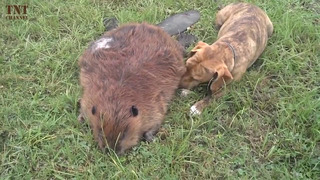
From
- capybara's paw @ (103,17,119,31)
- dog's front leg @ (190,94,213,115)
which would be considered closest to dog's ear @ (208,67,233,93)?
dog's front leg @ (190,94,213,115)

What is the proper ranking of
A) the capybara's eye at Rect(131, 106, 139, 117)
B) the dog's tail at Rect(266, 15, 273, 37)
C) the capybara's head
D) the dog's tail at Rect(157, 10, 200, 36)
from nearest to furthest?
the capybara's head → the capybara's eye at Rect(131, 106, 139, 117) → the dog's tail at Rect(266, 15, 273, 37) → the dog's tail at Rect(157, 10, 200, 36)

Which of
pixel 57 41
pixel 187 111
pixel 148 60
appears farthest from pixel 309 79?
pixel 57 41

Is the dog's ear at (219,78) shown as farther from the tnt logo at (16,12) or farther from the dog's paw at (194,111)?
the tnt logo at (16,12)

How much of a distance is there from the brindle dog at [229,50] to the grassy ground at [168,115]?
0.48 ft

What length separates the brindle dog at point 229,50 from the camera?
452 cm

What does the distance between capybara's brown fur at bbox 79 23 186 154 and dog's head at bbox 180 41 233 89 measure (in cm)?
16

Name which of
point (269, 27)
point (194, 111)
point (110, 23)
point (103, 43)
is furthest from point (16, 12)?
point (269, 27)

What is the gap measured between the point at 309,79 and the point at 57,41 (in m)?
3.18

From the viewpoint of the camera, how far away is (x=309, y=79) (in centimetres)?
500

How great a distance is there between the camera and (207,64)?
4504 millimetres

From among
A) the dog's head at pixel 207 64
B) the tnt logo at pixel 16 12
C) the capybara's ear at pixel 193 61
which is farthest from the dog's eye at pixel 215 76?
the tnt logo at pixel 16 12

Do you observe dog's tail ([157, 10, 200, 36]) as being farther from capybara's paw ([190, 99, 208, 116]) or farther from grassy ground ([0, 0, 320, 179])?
capybara's paw ([190, 99, 208, 116])

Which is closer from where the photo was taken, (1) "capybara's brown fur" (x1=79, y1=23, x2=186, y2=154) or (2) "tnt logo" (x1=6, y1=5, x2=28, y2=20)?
(1) "capybara's brown fur" (x1=79, y1=23, x2=186, y2=154)

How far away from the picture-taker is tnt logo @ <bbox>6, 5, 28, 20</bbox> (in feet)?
18.4
